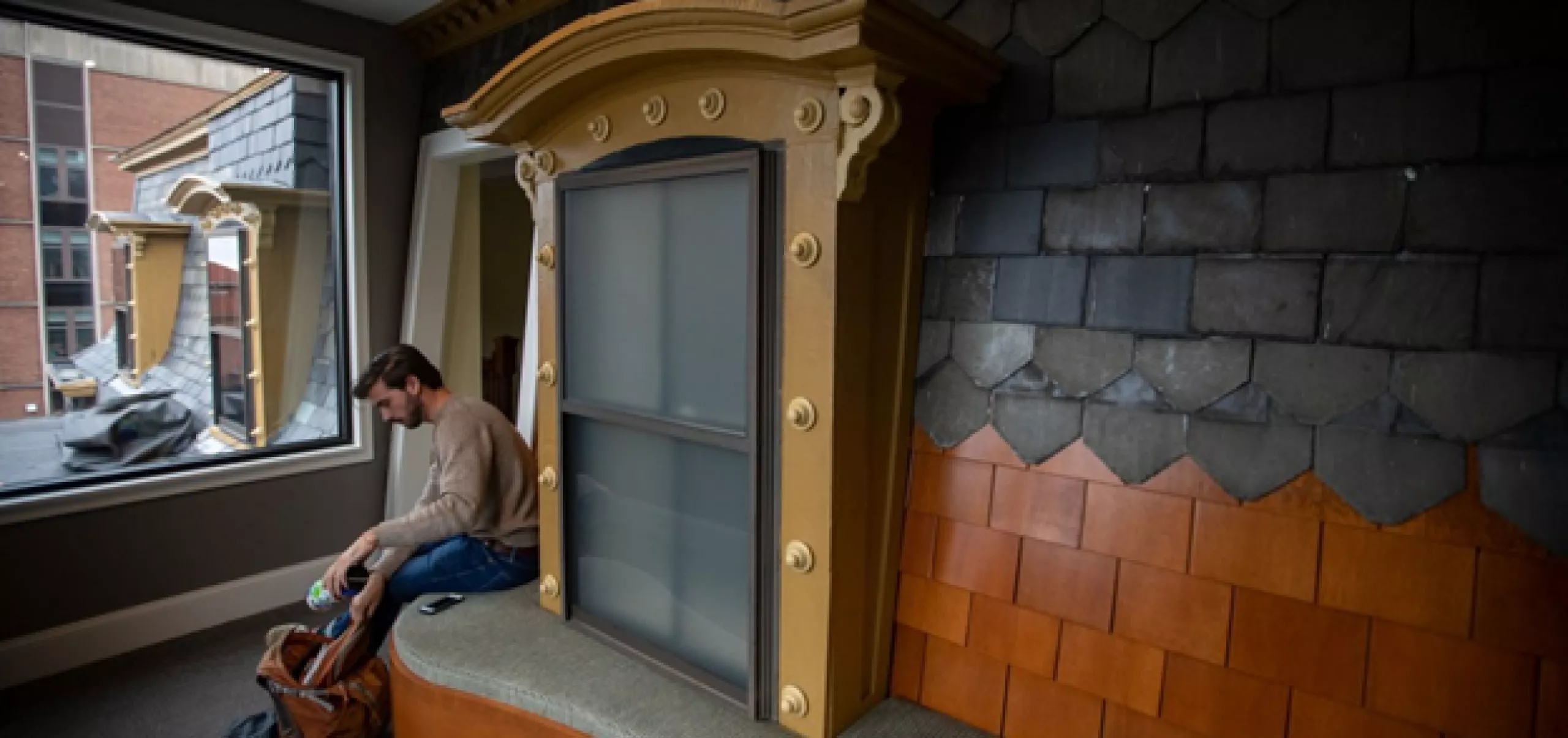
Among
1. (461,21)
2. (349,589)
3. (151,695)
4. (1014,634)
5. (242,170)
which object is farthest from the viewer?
(242,170)

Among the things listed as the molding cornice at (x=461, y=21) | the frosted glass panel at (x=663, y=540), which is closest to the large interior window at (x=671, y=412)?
the frosted glass panel at (x=663, y=540)

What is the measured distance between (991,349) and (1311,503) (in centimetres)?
54

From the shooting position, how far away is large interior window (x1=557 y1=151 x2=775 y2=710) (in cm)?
148

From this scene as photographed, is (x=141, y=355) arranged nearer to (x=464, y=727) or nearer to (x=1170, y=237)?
(x=464, y=727)

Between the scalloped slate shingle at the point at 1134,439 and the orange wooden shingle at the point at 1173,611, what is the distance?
16 cm

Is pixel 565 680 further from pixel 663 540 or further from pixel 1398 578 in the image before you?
pixel 1398 578

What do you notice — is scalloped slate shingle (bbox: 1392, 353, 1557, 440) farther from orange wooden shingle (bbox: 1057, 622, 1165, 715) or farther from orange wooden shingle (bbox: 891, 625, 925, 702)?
orange wooden shingle (bbox: 891, 625, 925, 702)

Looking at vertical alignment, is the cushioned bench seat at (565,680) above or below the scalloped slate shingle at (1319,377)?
below

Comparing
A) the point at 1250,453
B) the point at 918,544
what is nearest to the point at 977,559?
the point at 918,544

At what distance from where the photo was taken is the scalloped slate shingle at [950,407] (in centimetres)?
145

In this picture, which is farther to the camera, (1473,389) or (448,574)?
(448,574)

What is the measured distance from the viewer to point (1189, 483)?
4.04 ft

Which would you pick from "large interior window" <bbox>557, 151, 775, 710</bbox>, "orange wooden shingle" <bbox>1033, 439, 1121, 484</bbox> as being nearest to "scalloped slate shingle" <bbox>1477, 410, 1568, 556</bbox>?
"orange wooden shingle" <bbox>1033, 439, 1121, 484</bbox>

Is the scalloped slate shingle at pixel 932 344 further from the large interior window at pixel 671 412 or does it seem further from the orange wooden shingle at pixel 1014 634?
the orange wooden shingle at pixel 1014 634
